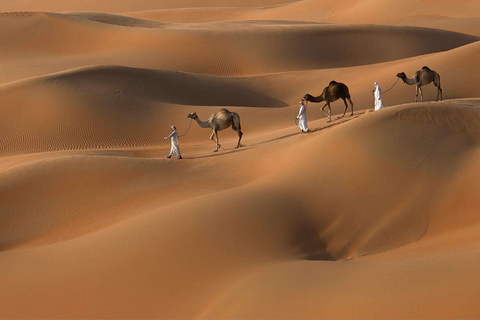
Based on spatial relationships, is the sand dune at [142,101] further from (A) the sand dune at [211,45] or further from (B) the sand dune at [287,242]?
(B) the sand dune at [287,242]

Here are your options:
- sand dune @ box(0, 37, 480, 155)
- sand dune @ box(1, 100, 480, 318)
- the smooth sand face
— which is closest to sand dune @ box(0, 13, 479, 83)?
sand dune @ box(0, 37, 480, 155)

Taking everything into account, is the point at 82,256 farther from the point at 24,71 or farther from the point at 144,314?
the point at 24,71

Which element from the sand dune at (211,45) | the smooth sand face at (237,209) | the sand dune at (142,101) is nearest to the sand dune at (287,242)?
the smooth sand face at (237,209)

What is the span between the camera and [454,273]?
9195mm

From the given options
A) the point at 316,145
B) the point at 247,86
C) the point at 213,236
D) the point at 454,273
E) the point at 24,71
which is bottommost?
the point at 454,273

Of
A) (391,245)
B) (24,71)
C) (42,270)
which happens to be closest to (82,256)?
(42,270)

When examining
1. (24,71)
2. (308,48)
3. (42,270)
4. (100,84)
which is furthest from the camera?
(308,48)

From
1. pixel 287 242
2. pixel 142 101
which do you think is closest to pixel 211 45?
pixel 142 101

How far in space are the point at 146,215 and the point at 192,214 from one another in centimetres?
110

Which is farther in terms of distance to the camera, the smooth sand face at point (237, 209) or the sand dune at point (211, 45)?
the sand dune at point (211, 45)

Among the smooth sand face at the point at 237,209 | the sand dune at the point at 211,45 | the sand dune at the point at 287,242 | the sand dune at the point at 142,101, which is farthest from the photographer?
the sand dune at the point at 211,45

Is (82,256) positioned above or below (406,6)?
below

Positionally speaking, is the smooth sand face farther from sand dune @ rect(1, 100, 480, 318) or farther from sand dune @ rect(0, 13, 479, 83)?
sand dune @ rect(0, 13, 479, 83)

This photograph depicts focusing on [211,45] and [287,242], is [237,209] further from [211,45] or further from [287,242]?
[211,45]
